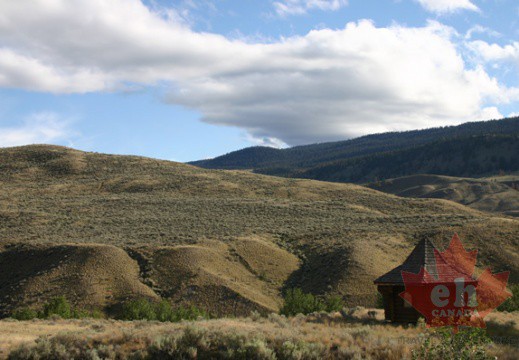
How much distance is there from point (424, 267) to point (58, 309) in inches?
926

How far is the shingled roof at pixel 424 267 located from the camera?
27.0 meters

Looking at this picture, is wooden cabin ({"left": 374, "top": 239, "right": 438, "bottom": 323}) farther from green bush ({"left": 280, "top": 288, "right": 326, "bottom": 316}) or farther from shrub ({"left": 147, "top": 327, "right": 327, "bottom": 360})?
green bush ({"left": 280, "top": 288, "right": 326, "bottom": 316})

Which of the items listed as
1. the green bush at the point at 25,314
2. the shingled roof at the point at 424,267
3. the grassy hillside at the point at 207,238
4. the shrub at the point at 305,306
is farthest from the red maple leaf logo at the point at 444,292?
the green bush at the point at 25,314

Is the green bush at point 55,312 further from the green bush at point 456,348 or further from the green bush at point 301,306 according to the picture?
the green bush at point 456,348

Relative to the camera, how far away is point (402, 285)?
27188 mm

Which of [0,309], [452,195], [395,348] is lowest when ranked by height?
[0,309]

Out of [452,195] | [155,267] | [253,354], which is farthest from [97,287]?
[452,195]

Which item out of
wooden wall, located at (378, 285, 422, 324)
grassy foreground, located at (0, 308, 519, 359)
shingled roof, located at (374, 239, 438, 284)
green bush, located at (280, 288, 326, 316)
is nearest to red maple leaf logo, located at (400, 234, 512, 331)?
shingled roof, located at (374, 239, 438, 284)

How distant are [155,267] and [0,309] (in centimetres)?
1226

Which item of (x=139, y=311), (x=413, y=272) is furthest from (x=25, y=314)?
(x=413, y=272)

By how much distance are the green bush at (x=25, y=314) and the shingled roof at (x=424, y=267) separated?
2250 cm

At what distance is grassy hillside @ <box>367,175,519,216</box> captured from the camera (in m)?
132

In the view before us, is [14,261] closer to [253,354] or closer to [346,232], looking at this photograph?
[346,232]

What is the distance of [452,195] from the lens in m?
144
